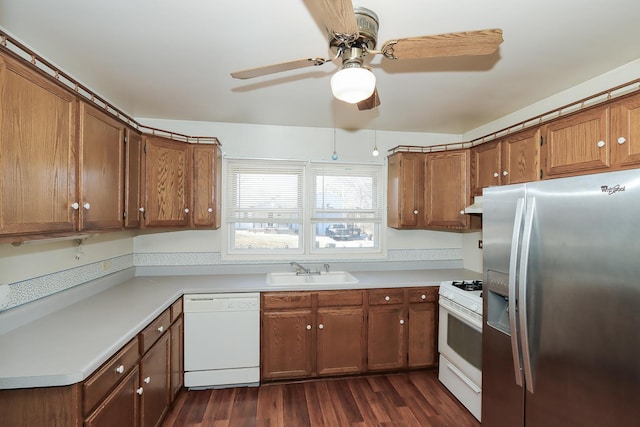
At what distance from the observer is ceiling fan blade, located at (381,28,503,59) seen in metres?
1.08

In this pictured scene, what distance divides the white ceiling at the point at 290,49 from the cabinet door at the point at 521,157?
0.37 meters

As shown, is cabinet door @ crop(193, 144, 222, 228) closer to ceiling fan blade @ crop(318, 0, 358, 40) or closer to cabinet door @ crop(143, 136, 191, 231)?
cabinet door @ crop(143, 136, 191, 231)

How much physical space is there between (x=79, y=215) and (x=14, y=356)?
683 millimetres

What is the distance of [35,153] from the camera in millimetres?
1243

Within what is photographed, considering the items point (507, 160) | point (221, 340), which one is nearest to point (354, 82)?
point (507, 160)

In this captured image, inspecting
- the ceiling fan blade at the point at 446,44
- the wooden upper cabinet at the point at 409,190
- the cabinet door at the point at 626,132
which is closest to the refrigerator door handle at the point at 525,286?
the cabinet door at the point at 626,132

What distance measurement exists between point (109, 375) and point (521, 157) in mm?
2837

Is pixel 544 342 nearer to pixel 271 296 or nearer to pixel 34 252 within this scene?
pixel 271 296

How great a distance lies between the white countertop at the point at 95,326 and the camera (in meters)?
1.12

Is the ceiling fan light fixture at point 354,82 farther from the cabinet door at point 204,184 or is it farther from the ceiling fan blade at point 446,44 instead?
the cabinet door at point 204,184

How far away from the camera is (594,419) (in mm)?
1222

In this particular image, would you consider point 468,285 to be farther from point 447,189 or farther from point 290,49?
point 290,49

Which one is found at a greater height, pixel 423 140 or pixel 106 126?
pixel 423 140

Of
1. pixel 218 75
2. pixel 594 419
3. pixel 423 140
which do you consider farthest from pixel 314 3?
pixel 423 140
